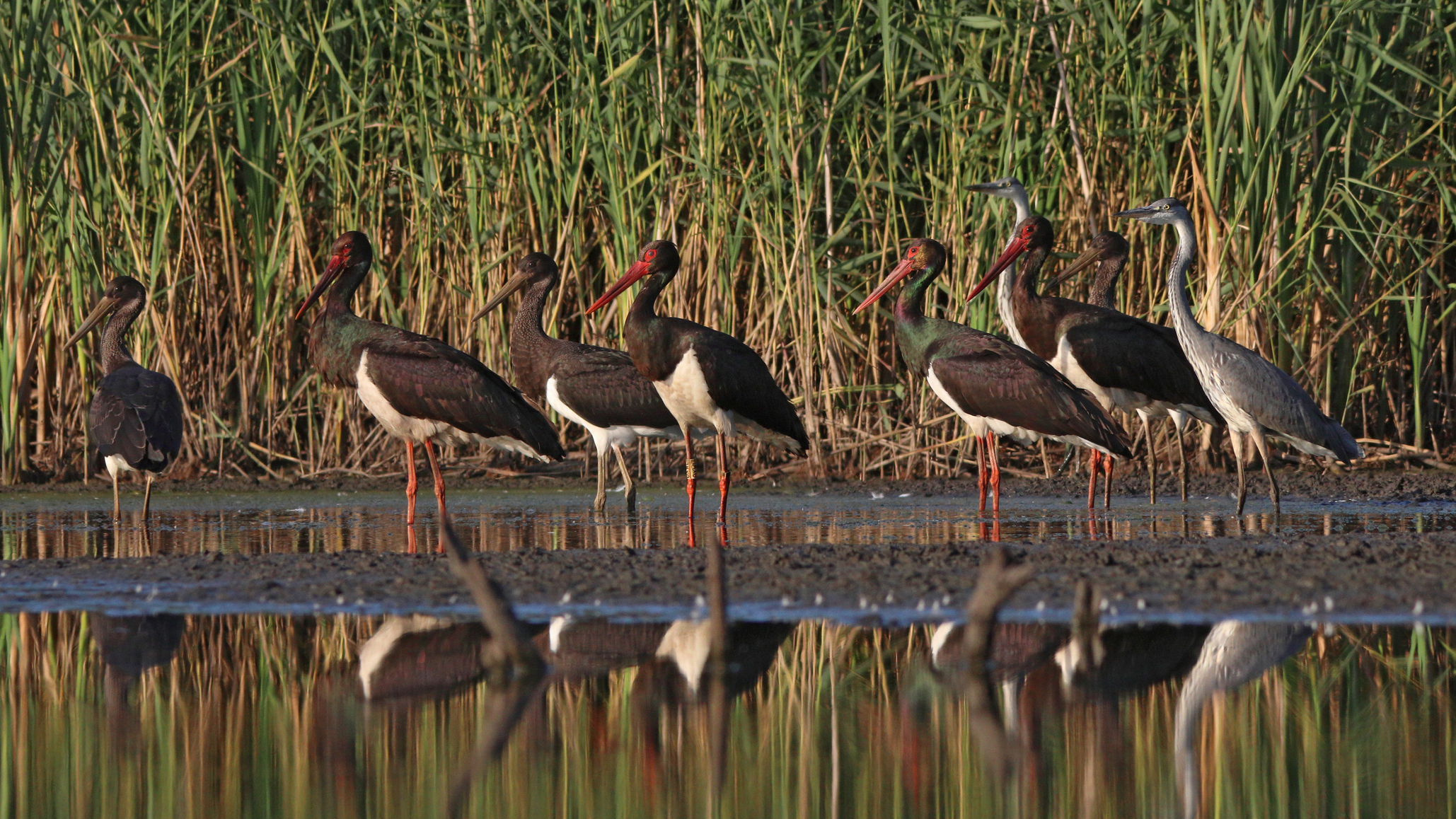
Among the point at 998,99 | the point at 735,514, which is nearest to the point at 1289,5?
the point at 998,99

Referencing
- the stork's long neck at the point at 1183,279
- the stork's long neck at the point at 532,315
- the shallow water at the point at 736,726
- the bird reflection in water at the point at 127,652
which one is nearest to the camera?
the shallow water at the point at 736,726

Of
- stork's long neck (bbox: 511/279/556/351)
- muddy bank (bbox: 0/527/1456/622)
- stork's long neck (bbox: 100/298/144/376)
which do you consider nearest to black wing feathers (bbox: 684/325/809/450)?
stork's long neck (bbox: 511/279/556/351)

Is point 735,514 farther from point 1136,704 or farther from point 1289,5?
point 1136,704

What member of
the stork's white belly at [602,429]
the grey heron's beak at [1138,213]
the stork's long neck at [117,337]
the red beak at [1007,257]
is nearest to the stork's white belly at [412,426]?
the stork's white belly at [602,429]

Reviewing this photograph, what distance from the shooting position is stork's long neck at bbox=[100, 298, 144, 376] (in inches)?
420

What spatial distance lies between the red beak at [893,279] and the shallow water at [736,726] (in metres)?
5.04

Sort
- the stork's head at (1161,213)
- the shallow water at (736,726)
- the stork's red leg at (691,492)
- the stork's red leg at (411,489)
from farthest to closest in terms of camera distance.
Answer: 1. the stork's head at (1161,213)
2. the stork's red leg at (411,489)
3. the stork's red leg at (691,492)
4. the shallow water at (736,726)

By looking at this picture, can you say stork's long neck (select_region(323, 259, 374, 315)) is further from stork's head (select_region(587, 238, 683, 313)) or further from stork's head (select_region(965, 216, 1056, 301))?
stork's head (select_region(965, 216, 1056, 301))

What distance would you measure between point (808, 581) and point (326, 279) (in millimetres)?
5119

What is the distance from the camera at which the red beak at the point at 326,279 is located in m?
10.7

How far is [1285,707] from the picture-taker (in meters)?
4.77

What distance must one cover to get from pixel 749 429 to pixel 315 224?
11.5 ft

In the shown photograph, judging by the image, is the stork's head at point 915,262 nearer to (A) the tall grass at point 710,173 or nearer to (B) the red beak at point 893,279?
(B) the red beak at point 893,279

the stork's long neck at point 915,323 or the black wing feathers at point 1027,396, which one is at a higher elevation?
the stork's long neck at point 915,323
